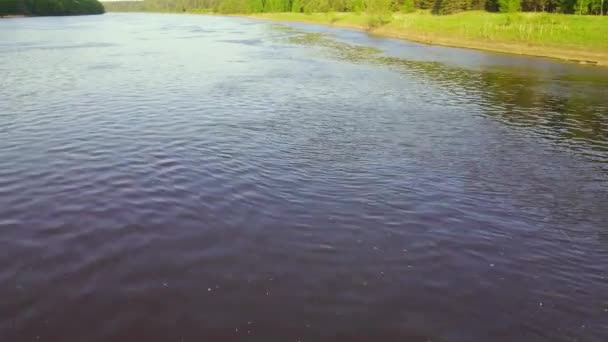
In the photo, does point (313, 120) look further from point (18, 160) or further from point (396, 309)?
point (396, 309)

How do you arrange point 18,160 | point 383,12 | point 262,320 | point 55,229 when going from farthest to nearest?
point 383,12 → point 18,160 → point 55,229 → point 262,320

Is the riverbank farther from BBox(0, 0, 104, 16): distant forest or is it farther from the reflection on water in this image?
BBox(0, 0, 104, 16): distant forest

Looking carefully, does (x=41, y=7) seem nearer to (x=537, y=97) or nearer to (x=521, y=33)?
(x=521, y=33)

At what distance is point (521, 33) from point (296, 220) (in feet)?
244

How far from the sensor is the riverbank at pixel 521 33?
63656mm

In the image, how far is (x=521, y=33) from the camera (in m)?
74.8

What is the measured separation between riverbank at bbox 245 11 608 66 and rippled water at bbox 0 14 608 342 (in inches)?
1583

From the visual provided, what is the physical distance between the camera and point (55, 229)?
1335cm

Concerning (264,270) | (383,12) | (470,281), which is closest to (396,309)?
(470,281)

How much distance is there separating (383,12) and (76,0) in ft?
482

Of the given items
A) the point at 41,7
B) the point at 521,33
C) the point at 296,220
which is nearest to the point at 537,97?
the point at 296,220

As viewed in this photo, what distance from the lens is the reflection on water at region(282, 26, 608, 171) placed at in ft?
88.3

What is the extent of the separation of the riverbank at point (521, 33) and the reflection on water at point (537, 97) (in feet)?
37.8

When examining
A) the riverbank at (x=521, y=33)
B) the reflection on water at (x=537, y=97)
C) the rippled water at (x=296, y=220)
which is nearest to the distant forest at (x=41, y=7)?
the riverbank at (x=521, y=33)
